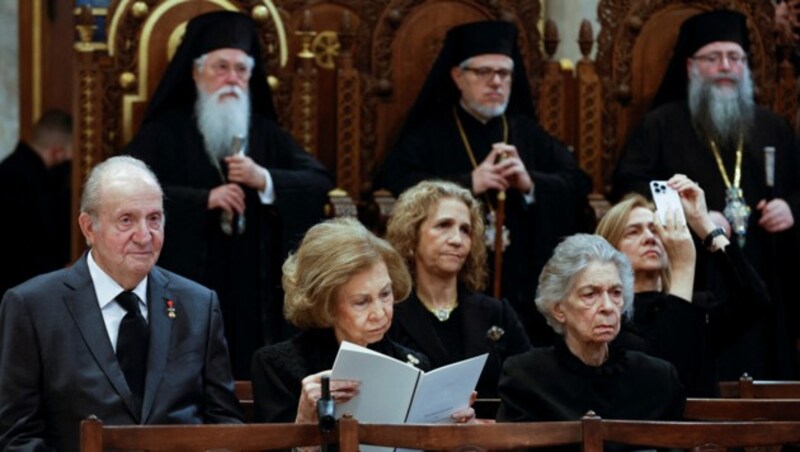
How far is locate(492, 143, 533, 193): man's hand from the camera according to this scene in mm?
9844

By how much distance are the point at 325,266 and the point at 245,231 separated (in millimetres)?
2918

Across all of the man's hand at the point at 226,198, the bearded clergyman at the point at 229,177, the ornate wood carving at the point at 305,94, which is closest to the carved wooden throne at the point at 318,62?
the ornate wood carving at the point at 305,94

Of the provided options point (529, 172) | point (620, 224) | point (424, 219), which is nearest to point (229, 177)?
point (529, 172)

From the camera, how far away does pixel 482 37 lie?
1018 cm

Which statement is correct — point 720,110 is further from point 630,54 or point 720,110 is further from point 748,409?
point 748,409

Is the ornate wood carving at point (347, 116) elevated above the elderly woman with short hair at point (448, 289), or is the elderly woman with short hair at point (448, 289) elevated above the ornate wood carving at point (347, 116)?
the ornate wood carving at point (347, 116)

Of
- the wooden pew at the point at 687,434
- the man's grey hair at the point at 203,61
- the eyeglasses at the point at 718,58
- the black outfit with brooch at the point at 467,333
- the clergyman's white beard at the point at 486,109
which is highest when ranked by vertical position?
the eyeglasses at the point at 718,58

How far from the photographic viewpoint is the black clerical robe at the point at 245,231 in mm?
9680

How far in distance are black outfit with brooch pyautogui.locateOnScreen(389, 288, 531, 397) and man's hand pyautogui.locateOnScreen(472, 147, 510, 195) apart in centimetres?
170

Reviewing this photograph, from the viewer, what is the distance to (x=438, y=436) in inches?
251

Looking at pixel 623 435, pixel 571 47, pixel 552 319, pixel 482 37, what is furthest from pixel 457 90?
pixel 623 435

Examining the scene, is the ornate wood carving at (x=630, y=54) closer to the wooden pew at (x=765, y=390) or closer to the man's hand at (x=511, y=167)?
the man's hand at (x=511, y=167)

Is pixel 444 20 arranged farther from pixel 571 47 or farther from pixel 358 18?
pixel 571 47

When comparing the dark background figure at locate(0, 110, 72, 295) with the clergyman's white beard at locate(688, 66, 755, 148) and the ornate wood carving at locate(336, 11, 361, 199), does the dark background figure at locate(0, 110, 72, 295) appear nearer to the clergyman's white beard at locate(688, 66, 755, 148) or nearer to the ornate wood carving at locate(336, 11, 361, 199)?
the ornate wood carving at locate(336, 11, 361, 199)
